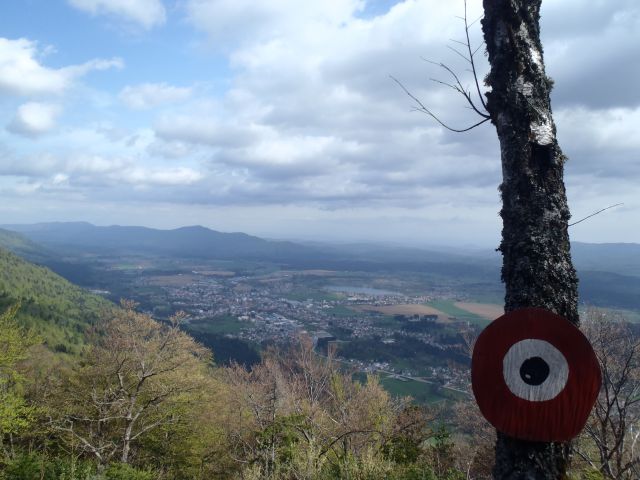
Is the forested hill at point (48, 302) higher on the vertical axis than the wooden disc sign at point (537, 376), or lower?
lower

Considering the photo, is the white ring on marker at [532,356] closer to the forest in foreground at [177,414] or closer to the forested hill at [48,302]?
the forest in foreground at [177,414]

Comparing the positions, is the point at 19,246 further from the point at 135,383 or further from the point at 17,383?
the point at 135,383

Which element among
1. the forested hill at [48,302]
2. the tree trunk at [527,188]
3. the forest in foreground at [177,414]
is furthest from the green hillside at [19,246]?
the tree trunk at [527,188]

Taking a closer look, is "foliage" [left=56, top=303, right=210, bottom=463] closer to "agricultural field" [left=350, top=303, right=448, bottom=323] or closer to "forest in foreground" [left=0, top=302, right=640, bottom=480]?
"forest in foreground" [left=0, top=302, right=640, bottom=480]

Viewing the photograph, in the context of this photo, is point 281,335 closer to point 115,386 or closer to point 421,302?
point 421,302

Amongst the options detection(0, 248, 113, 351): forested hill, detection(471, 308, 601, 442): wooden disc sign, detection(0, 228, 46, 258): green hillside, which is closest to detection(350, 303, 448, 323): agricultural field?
detection(0, 248, 113, 351): forested hill

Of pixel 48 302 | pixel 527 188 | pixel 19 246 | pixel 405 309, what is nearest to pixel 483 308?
pixel 405 309
